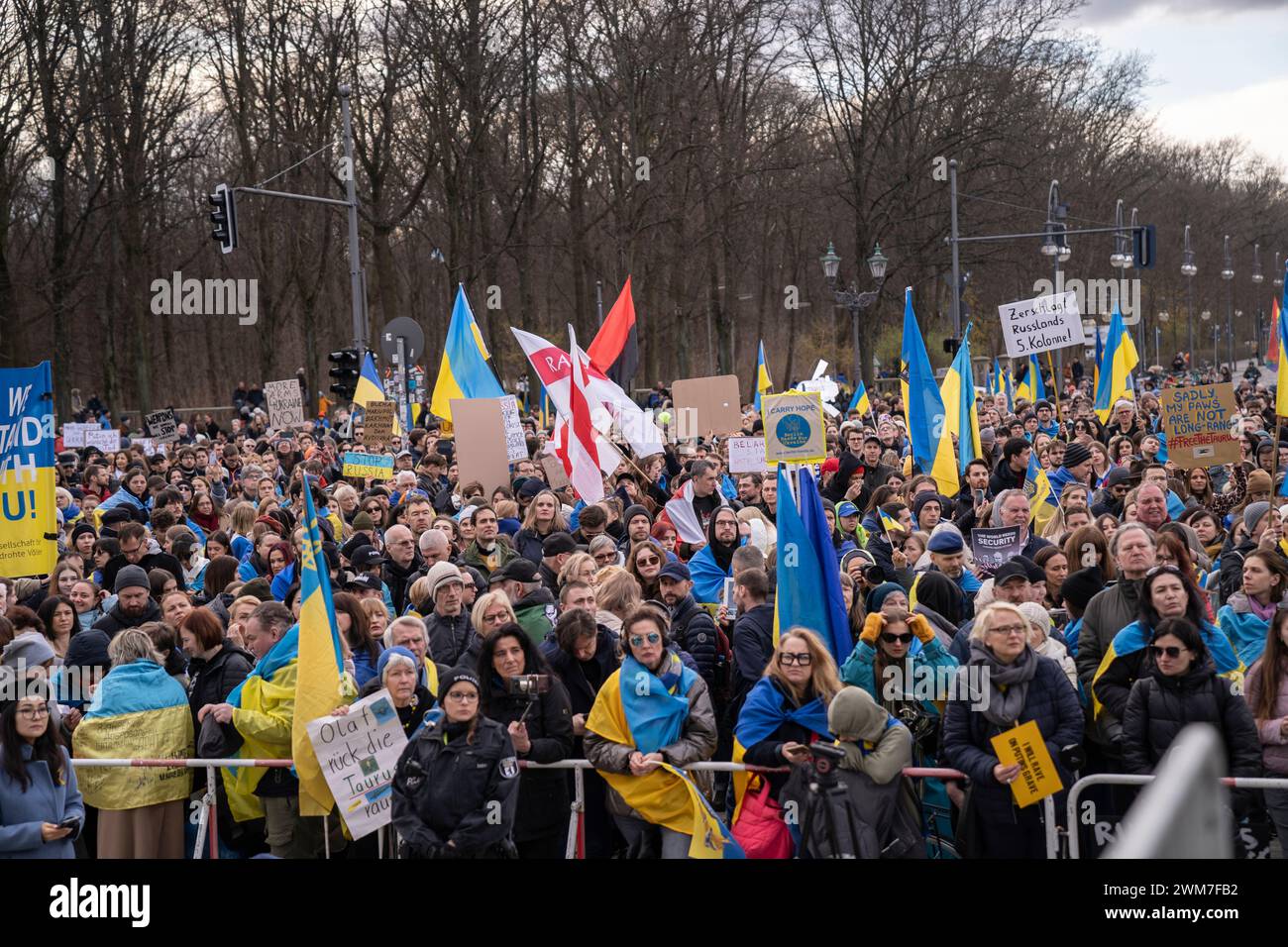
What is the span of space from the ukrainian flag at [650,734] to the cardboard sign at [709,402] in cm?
1194

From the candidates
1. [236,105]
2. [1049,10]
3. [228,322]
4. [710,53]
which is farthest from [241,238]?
[1049,10]

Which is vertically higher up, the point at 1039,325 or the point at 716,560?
the point at 1039,325

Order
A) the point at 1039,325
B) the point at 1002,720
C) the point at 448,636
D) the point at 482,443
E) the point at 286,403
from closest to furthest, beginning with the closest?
1. the point at 1002,720
2. the point at 448,636
3. the point at 482,443
4. the point at 1039,325
5. the point at 286,403

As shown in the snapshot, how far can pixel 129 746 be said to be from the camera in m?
7.57

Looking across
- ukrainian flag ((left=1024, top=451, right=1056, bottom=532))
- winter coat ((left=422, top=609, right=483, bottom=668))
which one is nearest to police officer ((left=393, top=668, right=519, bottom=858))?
winter coat ((left=422, top=609, right=483, bottom=668))

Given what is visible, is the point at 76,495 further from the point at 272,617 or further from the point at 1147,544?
the point at 1147,544

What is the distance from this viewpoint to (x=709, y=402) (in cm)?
1905

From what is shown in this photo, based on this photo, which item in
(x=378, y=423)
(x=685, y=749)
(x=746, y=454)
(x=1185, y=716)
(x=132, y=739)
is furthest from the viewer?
(x=378, y=423)

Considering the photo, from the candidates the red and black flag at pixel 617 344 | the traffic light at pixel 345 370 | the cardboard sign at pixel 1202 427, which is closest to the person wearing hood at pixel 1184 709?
the cardboard sign at pixel 1202 427

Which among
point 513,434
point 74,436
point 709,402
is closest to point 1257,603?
point 513,434

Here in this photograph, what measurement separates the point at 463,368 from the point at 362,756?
1289cm

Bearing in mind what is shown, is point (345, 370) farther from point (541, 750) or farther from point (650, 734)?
point (650, 734)
